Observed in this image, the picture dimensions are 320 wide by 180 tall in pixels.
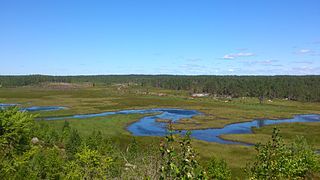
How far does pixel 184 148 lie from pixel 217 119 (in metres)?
99.3

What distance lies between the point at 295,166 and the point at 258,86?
187943 mm

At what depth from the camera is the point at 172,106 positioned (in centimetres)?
14000

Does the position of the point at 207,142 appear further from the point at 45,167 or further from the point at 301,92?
the point at 301,92

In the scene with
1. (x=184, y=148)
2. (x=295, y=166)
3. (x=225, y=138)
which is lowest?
(x=225, y=138)

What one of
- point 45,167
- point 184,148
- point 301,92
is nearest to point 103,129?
point 45,167

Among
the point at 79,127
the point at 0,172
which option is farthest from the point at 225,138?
the point at 0,172

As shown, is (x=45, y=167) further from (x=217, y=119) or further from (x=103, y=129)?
(x=217, y=119)

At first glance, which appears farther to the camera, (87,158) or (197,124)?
(197,124)

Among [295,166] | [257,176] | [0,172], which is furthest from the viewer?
[0,172]

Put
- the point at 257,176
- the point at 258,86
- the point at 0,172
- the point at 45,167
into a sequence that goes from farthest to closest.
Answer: the point at 258,86 < the point at 45,167 < the point at 0,172 < the point at 257,176

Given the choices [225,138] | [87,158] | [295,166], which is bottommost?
[225,138]

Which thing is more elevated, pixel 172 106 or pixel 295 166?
pixel 295 166

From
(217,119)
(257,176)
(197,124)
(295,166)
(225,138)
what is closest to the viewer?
(257,176)

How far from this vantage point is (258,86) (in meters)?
195
